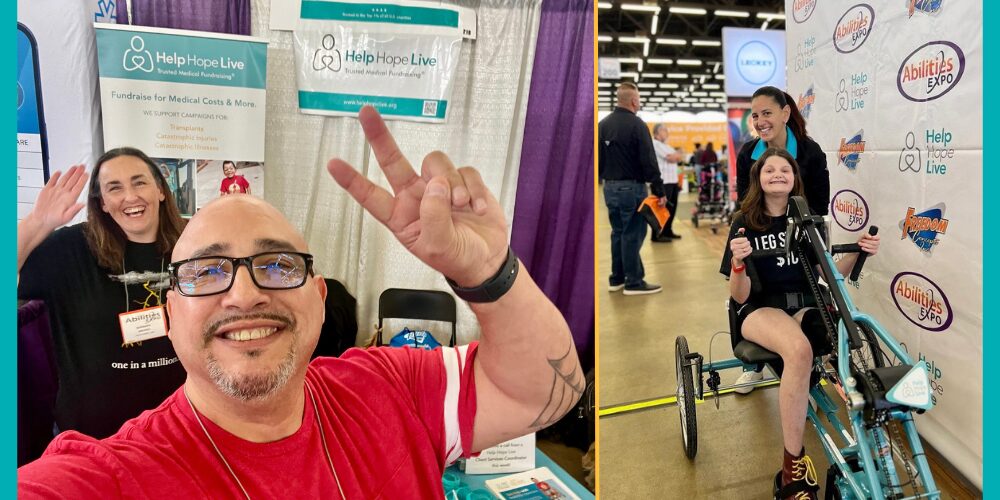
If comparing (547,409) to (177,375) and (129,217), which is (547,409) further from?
(129,217)

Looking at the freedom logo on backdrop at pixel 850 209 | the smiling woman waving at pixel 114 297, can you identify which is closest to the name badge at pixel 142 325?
the smiling woman waving at pixel 114 297

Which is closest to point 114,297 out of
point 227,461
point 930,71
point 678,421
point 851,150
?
point 227,461

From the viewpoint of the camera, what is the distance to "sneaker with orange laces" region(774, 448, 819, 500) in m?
1.07

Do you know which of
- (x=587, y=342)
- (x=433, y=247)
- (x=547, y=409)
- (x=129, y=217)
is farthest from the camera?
(x=587, y=342)

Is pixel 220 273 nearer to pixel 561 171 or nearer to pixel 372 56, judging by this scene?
pixel 372 56

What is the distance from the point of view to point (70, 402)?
1152 millimetres

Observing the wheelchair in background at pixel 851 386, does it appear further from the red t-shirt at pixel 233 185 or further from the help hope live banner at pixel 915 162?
the red t-shirt at pixel 233 185

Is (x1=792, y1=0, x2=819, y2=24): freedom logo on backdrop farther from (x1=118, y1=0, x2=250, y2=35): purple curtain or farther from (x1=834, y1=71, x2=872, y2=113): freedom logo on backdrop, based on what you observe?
(x1=118, y1=0, x2=250, y2=35): purple curtain

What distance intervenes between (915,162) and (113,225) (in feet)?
5.32

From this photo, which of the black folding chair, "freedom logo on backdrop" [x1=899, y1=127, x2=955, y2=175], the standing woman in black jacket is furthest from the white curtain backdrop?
"freedom logo on backdrop" [x1=899, y1=127, x2=955, y2=175]

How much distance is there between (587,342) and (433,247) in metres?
0.89

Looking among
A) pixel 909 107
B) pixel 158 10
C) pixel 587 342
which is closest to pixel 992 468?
pixel 909 107

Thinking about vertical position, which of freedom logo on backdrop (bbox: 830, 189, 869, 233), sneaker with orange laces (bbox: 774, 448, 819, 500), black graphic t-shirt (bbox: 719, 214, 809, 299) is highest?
freedom logo on backdrop (bbox: 830, 189, 869, 233)

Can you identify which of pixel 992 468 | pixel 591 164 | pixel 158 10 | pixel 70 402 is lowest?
pixel 992 468
